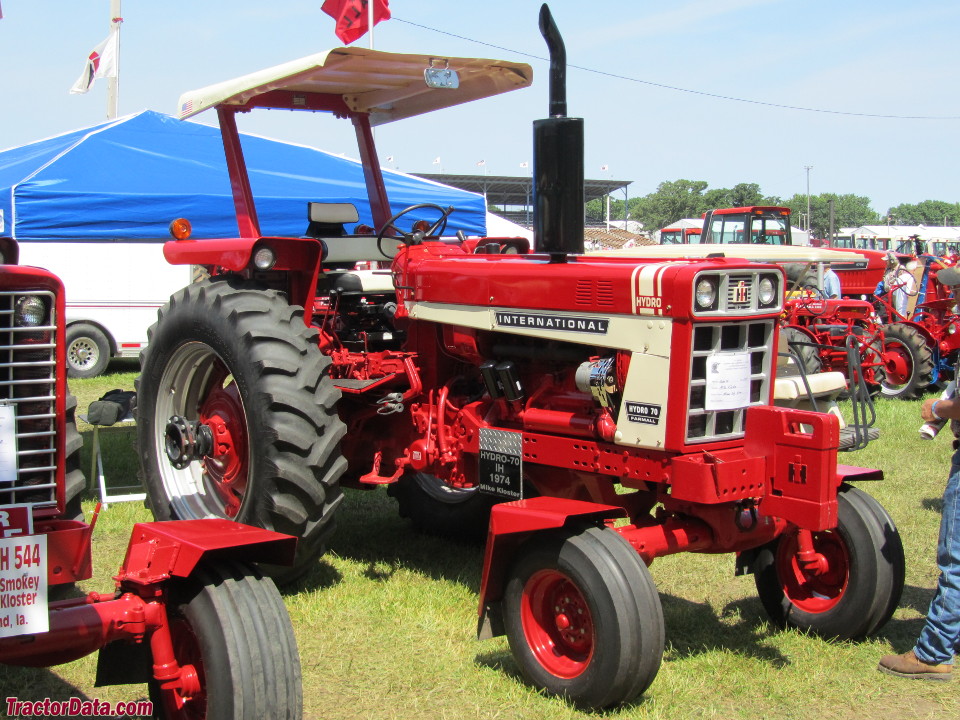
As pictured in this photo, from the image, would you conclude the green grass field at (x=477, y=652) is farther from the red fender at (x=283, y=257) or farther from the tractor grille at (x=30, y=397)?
the red fender at (x=283, y=257)

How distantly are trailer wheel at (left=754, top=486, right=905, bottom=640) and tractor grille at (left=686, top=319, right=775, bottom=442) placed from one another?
25.4 inches

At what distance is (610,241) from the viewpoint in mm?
41250

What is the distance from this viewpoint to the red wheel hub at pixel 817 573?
436 centimetres

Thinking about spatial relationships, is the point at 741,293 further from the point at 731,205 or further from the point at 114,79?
the point at 731,205

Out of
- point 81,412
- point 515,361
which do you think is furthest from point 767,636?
point 81,412

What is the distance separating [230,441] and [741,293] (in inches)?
106

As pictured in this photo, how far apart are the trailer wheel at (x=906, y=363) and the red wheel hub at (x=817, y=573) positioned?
8.09 meters

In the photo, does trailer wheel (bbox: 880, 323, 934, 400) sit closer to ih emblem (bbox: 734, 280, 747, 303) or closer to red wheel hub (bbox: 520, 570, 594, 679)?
ih emblem (bbox: 734, 280, 747, 303)

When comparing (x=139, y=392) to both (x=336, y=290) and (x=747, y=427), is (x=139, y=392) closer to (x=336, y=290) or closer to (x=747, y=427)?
(x=336, y=290)

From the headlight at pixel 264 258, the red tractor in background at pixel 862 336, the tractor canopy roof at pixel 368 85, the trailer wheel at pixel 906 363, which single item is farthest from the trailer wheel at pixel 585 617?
the trailer wheel at pixel 906 363

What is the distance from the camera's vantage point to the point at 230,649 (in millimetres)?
2719

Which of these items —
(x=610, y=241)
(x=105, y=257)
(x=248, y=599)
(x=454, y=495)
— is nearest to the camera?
(x=248, y=599)

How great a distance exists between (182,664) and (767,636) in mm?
2630

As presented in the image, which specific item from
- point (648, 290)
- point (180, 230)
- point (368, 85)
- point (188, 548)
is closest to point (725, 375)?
point (648, 290)
